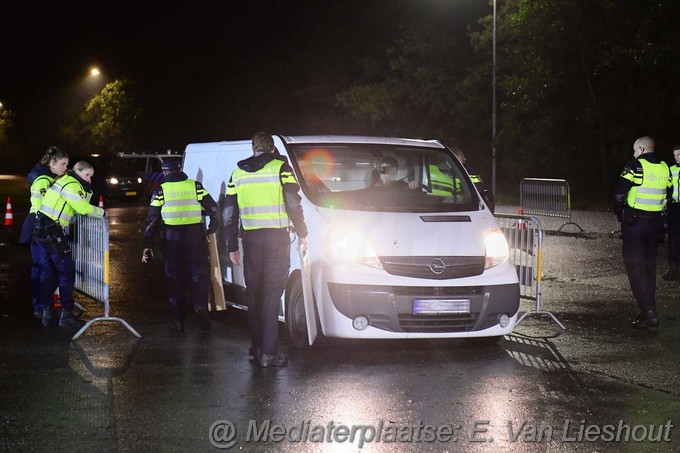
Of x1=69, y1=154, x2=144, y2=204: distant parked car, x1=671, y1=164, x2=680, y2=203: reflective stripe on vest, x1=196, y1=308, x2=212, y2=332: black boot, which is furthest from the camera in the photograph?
x1=69, y1=154, x2=144, y2=204: distant parked car

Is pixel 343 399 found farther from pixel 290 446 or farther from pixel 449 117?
pixel 449 117

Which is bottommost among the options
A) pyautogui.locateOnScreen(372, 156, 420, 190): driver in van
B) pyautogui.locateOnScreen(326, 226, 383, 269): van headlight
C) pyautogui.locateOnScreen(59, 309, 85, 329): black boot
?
pyautogui.locateOnScreen(59, 309, 85, 329): black boot

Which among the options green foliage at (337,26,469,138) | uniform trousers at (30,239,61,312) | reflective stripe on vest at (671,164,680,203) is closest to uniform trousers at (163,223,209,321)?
uniform trousers at (30,239,61,312)

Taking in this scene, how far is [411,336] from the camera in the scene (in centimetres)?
862

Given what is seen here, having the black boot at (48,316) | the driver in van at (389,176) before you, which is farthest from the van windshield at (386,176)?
the black boot at (48,316)

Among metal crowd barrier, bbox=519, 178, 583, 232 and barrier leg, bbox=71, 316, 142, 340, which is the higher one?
barrier leg, bbox=71, 316, 142, 340

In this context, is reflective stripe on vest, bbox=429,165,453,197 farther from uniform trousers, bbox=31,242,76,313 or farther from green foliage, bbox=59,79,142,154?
green foliage, bbox=59,79,142,154

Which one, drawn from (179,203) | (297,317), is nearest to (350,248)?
(297,317)

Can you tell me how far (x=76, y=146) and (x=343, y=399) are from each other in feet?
244

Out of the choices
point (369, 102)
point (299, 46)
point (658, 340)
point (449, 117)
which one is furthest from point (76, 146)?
point (658, 340)

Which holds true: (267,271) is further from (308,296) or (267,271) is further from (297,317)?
(297,317)

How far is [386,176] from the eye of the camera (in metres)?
9.83

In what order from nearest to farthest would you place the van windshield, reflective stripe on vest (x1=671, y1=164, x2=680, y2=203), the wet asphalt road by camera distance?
the wet asphalt road, the van windshield, reflective stripe on vest (x1=671, y1=164, x2=680, y2=203)

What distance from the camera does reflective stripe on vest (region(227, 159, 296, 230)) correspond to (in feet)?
27.6
